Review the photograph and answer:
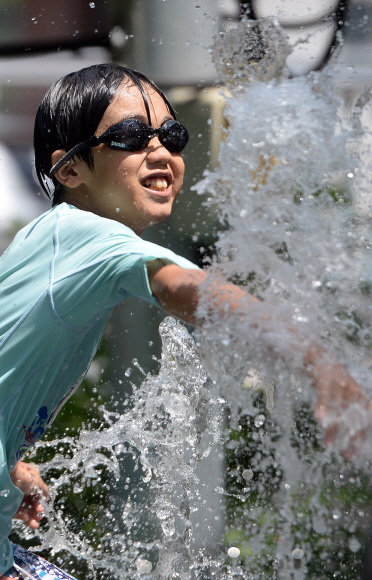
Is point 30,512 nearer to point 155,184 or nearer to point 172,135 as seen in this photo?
point 155,184

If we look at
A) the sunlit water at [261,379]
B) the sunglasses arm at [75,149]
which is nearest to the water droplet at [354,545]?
the sunlit water at [261,379]

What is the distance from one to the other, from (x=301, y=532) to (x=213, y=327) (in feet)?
7.78

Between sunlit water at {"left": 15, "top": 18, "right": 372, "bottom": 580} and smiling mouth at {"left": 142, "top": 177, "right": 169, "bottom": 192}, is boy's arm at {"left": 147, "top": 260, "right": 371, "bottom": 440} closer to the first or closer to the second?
sunlit water at {"left": 15, "top": 18, "right": 372, "bottom": 580}

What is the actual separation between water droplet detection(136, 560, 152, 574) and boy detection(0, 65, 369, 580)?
2.28ft

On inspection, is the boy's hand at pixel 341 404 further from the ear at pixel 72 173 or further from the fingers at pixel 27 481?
the fingers at pixel 27 481

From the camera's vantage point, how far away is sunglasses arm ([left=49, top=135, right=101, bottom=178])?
1.34 m

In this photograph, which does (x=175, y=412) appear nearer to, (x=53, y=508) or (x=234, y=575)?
(x=234, y=575)

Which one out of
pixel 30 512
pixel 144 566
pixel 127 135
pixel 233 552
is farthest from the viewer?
pixel 233 552

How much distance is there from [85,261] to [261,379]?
1.29 ft

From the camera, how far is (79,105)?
4.52 ft

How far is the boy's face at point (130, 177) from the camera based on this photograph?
1.32m

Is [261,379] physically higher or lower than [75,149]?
lower

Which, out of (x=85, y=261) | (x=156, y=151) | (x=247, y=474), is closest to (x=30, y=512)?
(x=85, y=261)

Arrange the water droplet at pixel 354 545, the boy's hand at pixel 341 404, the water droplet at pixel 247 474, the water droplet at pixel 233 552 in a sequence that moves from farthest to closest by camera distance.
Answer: the water droplet at pixel 247 474 < the water droplet at pixel 354 545 < the water droplet at pixel 233 552 < the boy's hand at pixel 341 404
